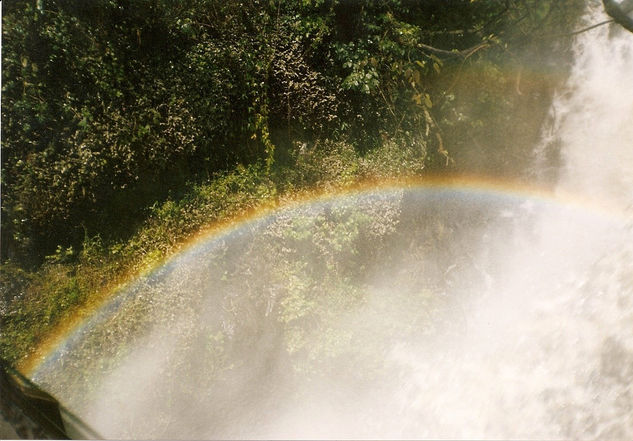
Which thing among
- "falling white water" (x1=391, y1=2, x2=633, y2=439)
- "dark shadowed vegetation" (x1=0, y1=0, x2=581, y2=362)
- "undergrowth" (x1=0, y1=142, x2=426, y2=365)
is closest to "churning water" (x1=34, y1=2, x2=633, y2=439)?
"falling white water" (x1=391, y1=2, x2=633, y2=439)

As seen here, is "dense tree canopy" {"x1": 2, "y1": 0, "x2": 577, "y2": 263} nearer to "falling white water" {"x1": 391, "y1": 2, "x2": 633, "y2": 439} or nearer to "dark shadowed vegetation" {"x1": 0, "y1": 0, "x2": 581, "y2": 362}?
"dark shadowed vegetation" {"x1": 0, "y1": 0, "x2": 581, "y2": 362}

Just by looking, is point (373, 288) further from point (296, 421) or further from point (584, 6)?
point (584, 6)

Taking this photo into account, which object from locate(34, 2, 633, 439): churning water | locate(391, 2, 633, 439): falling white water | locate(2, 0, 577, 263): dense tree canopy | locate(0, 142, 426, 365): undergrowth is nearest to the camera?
locate(2, 0, 577, 263): dense tree canopy

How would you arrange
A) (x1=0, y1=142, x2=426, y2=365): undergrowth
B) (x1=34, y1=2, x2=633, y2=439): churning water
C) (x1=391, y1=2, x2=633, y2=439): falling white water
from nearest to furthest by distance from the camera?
(x1=391, y1=2, x2=633, y2=439): falling white water < (x1=0, y1=142, x2=426, y2=365): undergrowth < (x1=34, y1=2, x2=633, y2=439): churning water

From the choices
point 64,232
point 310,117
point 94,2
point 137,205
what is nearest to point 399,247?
point 310,117

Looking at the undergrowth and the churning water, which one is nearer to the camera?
the undergrowth

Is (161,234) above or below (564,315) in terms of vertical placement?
above

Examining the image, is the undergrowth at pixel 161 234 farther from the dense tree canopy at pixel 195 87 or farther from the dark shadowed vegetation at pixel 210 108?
the dense tree canopy at pixel 195 87

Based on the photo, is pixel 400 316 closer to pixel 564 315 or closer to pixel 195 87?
pixel 564 315

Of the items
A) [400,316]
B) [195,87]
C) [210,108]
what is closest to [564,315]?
[400,316]
